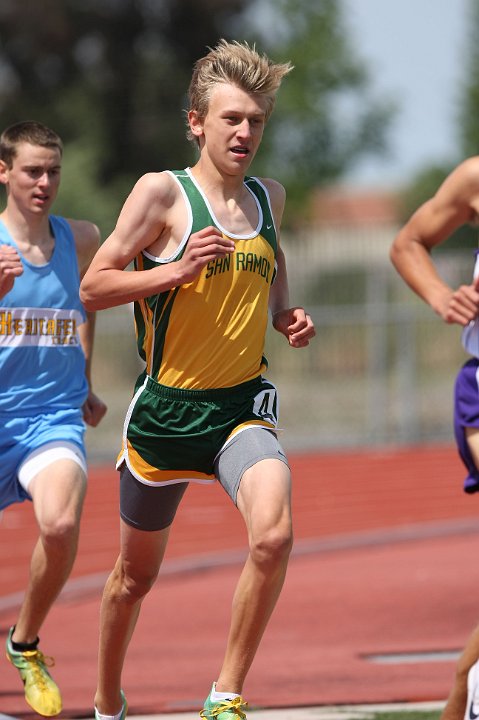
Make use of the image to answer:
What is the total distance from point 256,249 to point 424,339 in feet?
47.5

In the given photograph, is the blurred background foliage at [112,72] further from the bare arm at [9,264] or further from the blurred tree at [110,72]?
the bare arm at [9,264]

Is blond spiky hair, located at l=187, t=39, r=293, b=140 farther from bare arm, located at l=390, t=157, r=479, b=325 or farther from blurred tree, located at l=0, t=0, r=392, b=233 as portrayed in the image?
blurred tree, located at l=0, t=0, r=392, b=233

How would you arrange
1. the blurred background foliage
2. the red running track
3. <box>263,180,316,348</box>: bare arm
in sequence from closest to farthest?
<box>263,180,316,348</box>: bare arm
the red running track
the blurred background foliage

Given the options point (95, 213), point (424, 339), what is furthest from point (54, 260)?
point (95, 213)

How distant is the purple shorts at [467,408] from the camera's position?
484cm

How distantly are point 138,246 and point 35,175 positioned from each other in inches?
58.9

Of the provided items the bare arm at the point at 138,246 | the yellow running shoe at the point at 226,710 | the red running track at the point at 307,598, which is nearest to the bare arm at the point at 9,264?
the bare arm at the point at 138,246

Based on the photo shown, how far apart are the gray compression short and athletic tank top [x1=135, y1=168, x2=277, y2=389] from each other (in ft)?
0.74

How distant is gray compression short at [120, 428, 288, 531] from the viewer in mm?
4732

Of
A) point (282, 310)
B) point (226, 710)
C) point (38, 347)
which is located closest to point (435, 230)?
point (282, 310)

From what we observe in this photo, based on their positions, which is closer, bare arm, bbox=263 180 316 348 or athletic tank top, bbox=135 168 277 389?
athletic tank top, bbox=135 168 277 389

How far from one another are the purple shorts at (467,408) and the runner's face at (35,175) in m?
2.16

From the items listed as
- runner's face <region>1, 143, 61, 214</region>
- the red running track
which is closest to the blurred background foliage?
the red running track

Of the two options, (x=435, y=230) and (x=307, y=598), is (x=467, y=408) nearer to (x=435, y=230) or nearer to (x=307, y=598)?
(x=435, y=230)
